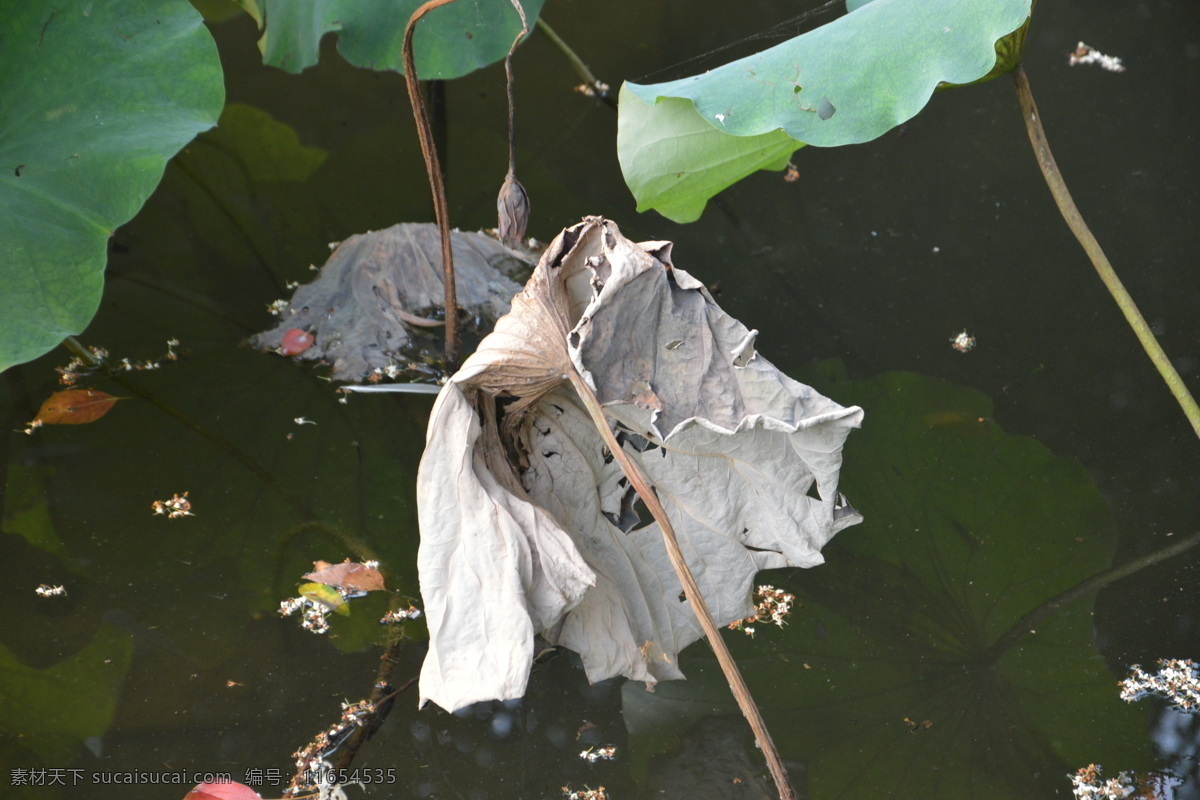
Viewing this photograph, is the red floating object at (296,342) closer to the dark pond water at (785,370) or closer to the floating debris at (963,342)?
the dark pond water at (785,370)

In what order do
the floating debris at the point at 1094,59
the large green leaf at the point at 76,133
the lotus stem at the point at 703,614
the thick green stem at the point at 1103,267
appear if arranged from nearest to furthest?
1. the lotus stem at the point at 703,614
2. the thick green stem at the point at 1103,267
3. the large green leaf at the point at 76,133
4. the floating debris at the point at 1094,59

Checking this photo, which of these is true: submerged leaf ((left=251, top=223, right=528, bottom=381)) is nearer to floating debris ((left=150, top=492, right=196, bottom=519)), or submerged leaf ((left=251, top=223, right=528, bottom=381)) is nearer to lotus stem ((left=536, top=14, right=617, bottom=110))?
floating debris ((left=150, top=492, right=196, bottom=519))

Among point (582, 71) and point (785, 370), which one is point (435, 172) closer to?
point (785, 370)

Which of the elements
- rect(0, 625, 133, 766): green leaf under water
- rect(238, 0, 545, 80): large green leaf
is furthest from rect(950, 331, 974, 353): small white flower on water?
rect(0, 625, 133, 766): green leaf under water

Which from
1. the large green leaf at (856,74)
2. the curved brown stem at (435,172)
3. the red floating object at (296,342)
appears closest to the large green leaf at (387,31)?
the curved brown stem at (435,172)

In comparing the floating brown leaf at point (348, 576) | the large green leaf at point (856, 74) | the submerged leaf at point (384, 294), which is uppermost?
the large green leaf at point (856, 74)

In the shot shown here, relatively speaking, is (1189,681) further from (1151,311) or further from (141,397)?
(141,397)

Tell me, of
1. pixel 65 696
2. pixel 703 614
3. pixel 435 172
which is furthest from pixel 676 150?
pixel 65 696
